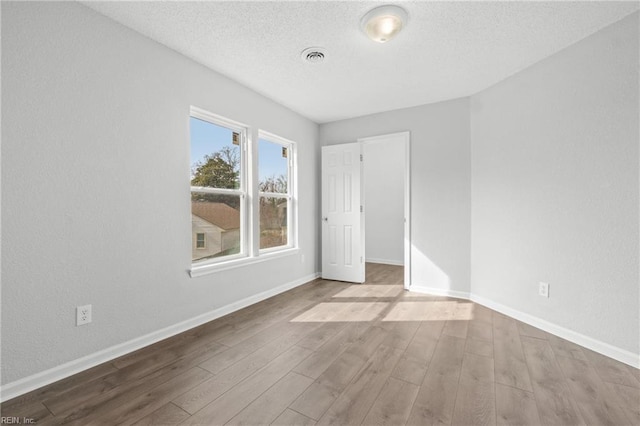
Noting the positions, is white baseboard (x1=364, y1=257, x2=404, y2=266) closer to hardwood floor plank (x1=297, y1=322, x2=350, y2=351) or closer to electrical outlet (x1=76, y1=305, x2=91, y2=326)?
hardwood floor plank (x1=297, y1=322, x2=350, y2=351)

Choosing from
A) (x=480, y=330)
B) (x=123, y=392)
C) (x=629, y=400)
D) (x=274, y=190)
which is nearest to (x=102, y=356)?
(x=123, y=392)

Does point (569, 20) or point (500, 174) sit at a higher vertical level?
point (569, 20)

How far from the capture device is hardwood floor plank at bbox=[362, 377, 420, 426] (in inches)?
58.0

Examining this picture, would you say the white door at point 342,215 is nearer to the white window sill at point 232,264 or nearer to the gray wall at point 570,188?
the white window sill at point 232,264

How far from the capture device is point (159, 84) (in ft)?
7.88

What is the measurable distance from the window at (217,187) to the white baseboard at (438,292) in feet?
7.66

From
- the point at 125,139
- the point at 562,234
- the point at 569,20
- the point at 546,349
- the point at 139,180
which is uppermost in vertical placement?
the point at 569,20

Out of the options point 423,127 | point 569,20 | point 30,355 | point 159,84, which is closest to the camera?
point 30,355

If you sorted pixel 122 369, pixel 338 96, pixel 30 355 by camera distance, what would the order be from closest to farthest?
pixel 30 355, pixel 122 369, pixel 338 96

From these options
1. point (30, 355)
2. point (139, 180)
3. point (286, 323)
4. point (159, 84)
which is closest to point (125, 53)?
point (159, 84)

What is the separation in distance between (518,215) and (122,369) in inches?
145

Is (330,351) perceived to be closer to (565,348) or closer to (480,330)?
(480,330)

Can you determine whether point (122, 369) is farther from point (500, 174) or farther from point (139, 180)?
point (500, 174)

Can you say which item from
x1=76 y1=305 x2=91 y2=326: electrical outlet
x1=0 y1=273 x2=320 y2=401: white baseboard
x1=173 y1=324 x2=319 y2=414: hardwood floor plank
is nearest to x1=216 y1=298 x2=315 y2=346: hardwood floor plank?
x1=173 y1=324 x2=319 y2=414: hardwood floor plank
